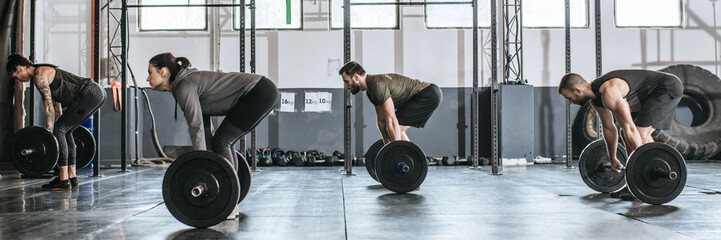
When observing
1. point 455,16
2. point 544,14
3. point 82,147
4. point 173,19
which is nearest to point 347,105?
point 82,147

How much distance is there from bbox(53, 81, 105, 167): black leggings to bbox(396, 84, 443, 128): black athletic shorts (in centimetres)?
233

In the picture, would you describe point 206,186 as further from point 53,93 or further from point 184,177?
point 53,93

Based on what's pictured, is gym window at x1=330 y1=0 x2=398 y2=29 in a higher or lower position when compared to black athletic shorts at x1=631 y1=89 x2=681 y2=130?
higher

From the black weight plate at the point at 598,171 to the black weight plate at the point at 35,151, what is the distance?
146 inches

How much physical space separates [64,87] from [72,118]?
240mm

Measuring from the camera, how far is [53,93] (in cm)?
369

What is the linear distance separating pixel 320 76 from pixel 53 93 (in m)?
4.24

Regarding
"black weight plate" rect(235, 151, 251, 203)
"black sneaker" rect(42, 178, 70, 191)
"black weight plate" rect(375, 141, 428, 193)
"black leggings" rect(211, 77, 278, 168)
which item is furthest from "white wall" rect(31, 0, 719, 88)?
"black leggings" rect(211, 77, 278, 168)

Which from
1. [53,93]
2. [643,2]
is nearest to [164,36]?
[53,93]

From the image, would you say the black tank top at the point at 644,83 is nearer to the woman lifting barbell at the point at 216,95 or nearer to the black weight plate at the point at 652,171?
the black weight plate at the point at 652,171

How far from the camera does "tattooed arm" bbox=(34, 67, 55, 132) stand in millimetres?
3578

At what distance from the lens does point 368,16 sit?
24.8ft

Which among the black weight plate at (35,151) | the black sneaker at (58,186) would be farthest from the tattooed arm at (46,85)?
the black sneaker at (58,186)

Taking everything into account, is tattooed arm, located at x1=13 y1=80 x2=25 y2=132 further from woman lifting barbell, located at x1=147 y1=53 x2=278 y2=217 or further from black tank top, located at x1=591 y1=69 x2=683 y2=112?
black tank top, located at x1=591 y1=69 x2=683 y2=112
